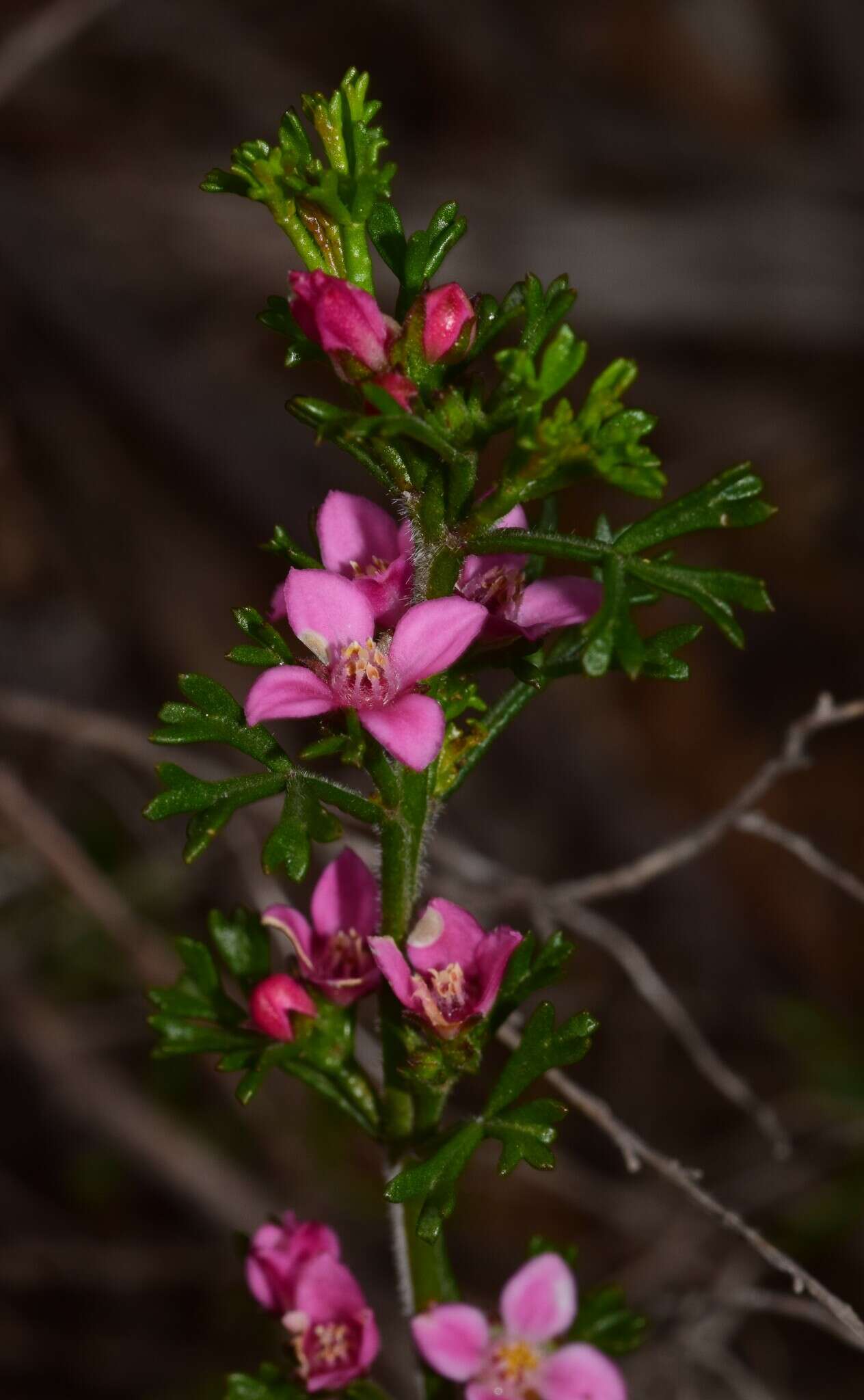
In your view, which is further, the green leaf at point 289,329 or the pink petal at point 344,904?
the pink petal at point 344,904

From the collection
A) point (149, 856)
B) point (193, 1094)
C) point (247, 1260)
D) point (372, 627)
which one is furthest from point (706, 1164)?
point (372, 627)

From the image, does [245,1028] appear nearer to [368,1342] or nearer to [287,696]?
[368,1342]

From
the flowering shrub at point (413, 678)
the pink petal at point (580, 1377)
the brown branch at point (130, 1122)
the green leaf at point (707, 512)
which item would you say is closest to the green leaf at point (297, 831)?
the flowering shrub at point (413, 678)

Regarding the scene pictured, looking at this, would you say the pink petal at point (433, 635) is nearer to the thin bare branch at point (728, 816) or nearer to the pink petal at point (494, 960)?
the pink petal at point (494, 960)

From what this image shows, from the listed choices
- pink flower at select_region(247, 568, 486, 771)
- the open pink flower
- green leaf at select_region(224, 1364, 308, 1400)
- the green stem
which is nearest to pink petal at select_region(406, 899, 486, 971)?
pink flower at select_region(247, 568, 486, 771)

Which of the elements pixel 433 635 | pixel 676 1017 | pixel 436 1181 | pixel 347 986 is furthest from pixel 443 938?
pixel 676 1017

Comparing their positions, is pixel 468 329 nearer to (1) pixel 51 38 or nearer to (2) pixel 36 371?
(1) pixel 51 38

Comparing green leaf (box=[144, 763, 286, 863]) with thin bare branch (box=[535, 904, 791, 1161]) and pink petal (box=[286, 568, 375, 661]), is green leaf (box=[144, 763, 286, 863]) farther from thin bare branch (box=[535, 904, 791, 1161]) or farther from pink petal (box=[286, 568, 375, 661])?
thin bare branch (box=[535, 904, 791, 1161])
